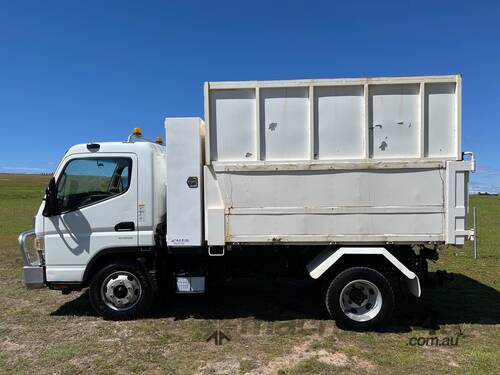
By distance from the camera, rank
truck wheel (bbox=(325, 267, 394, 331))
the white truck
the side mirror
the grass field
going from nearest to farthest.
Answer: the grass field
the white truck
truck wheel (bbox=(325, 267, 394, 331))
the side mirror

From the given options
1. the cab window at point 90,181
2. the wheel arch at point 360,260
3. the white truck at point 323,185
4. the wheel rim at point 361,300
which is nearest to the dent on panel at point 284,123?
the white truck at point 323,185

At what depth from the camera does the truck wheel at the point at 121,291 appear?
235 inches

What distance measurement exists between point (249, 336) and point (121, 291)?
6.45 ft

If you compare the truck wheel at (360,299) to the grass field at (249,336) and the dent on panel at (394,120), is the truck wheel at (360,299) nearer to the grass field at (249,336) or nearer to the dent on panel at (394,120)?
the grass field at (249,336)

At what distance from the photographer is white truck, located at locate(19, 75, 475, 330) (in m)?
5.46

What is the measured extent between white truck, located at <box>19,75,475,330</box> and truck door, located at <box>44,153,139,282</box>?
1.1 inches

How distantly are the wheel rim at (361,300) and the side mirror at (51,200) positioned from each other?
4.07m

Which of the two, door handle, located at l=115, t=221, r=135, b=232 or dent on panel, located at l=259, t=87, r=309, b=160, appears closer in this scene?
dent on panel, located at l=259, t=87, r=309, b=160

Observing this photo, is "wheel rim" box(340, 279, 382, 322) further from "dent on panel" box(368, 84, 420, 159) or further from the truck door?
the truck door

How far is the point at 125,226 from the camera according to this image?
5914mm

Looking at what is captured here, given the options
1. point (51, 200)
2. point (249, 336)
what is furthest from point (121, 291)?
point (249, 336)

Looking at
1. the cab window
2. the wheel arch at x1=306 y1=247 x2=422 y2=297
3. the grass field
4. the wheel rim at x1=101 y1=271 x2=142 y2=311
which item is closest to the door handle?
the cab window

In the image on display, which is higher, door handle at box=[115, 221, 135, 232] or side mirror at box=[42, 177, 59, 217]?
side mirror at box=[42, 177, 59, 217]

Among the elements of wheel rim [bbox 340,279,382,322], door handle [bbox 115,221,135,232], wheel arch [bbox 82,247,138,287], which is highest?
Result: door handle [bbox 115,221,135,232]
